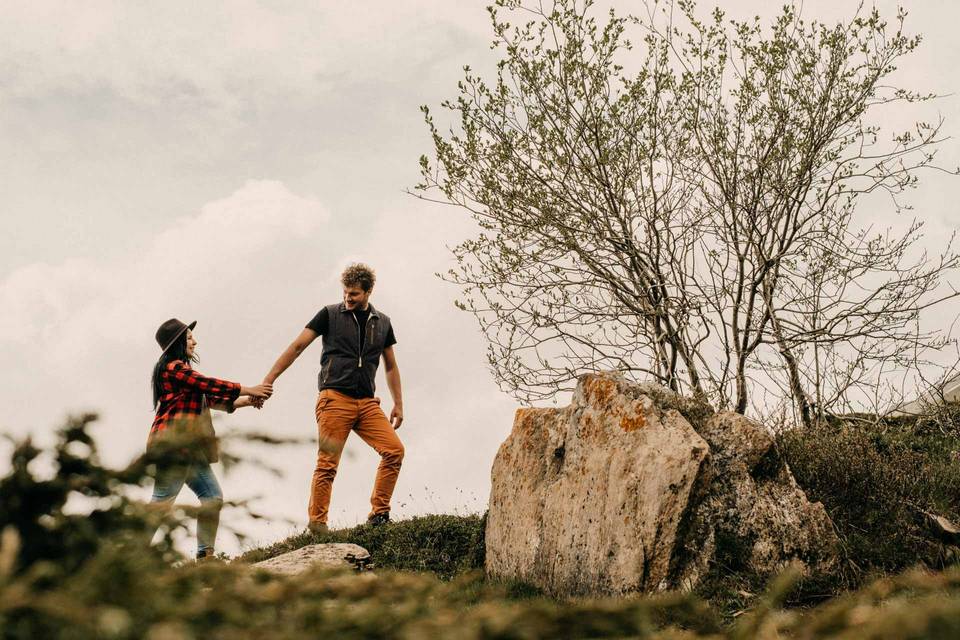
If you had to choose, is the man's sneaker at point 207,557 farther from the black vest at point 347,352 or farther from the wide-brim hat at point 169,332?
the black vest at point 347,352

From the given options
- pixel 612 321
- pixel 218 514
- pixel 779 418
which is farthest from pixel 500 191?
pixel 218 514

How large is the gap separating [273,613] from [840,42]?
44.7ft

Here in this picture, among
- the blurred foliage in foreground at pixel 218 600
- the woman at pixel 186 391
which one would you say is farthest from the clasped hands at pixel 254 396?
the blurred foliage in foreground at pixel 218 600

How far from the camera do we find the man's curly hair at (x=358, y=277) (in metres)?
11.3

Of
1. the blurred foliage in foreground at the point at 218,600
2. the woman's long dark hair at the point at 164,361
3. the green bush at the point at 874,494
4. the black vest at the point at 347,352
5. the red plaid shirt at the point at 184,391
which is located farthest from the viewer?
the black vest at the point at 347,352

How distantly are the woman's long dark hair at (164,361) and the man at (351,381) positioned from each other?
1.62 meters

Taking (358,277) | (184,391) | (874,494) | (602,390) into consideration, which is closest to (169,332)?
(184,391)

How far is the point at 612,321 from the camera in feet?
41.2

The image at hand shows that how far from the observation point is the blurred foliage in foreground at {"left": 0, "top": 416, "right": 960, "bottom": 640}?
128cm

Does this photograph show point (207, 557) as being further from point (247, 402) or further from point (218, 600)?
point (247, 402)

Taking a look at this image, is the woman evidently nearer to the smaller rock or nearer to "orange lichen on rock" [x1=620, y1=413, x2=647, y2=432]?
the smaller rock

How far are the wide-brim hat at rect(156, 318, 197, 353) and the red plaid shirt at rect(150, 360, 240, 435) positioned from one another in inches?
9.9

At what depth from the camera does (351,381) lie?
36.3ft

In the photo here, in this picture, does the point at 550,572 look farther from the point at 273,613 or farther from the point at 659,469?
the point at 273,613
